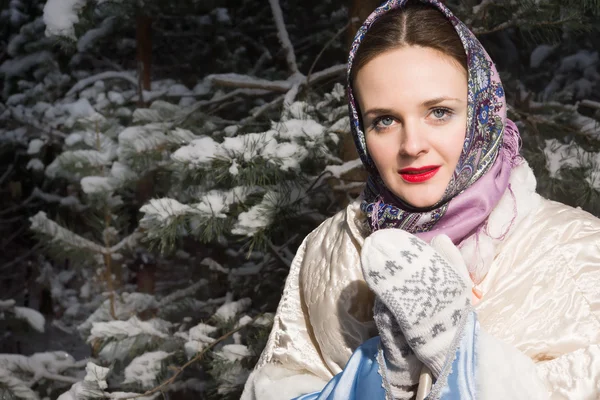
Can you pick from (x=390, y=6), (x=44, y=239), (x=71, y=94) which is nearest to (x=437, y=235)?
(x=390, y=6)

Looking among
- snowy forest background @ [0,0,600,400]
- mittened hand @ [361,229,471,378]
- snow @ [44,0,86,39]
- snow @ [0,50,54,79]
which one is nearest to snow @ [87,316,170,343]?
snowy forest background @ [0,0,600,400]

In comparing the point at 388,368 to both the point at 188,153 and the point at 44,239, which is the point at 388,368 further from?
the point at 44,239

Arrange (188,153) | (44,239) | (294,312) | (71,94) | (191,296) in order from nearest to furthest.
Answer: (294,312) < (188,153) < (44,239) < (191,296) < (71,94)

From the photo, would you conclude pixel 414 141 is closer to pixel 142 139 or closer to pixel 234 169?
pixel 234 169

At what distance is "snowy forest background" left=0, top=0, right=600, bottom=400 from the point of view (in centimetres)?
225

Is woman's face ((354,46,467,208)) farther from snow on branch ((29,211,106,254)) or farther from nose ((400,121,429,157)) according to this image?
snow on branch ((29,211,106,254))

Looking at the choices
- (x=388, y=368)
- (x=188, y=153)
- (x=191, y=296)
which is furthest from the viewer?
(x=191, y=296)

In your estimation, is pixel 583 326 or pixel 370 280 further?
pixel 583 326

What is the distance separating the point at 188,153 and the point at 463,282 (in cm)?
129

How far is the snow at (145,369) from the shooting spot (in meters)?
2.77

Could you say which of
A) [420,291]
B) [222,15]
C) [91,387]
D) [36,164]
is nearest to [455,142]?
[420,291]

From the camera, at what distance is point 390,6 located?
57.4 inches

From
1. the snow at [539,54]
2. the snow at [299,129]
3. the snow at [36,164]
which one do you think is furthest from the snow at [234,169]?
the snow at [36,164]

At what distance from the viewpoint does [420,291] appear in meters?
1.08
